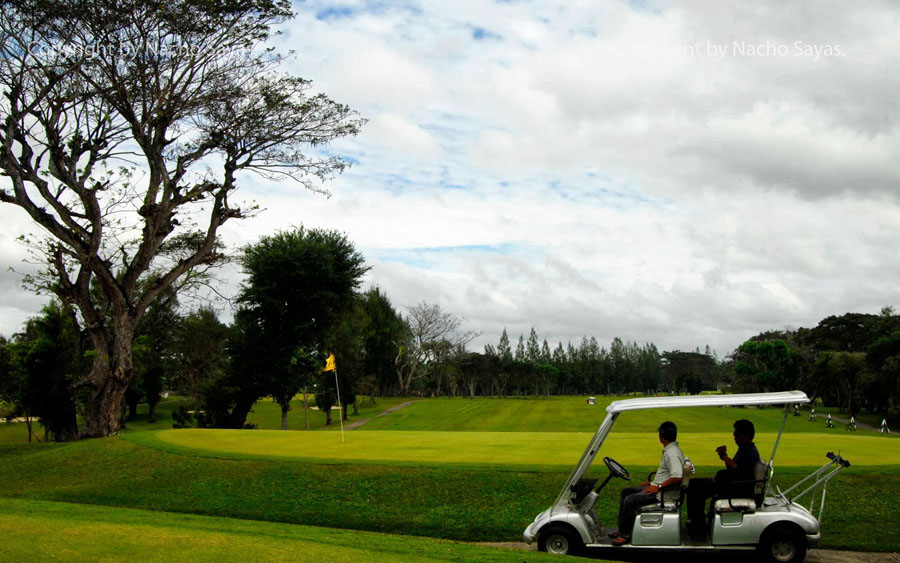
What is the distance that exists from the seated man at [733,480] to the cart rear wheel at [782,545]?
0.54m

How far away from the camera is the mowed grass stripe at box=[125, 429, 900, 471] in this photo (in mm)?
14391

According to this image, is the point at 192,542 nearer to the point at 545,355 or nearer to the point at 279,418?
the point at 279,418

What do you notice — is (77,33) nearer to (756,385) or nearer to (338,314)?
(338,314)

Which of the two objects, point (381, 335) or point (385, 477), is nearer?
point (385, 477)

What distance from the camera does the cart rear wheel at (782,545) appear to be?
8.61 metres

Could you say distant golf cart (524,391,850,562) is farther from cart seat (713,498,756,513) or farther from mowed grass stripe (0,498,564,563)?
mowed grass stripe (0,498,564,563)

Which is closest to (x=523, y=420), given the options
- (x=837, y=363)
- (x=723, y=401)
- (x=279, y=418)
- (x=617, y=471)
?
(x=279, y=418)

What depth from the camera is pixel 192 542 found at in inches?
338

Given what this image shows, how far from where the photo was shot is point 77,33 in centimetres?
2377

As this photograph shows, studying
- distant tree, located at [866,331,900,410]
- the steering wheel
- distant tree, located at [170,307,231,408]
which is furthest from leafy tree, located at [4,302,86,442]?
distant tree, located at [866,331,900,410]

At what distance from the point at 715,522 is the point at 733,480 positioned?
586 mm

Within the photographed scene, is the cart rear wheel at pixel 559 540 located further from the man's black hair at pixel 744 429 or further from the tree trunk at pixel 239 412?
the tree trunk at pixel 239 412

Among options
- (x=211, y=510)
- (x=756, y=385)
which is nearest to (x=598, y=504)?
(x=211, y=510)

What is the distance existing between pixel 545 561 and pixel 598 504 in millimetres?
4466
